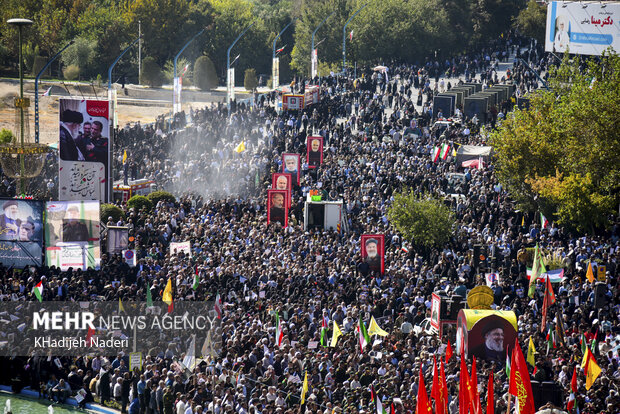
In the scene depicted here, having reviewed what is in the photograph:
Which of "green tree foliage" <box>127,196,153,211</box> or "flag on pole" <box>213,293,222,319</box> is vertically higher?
"green tree foliage" <box>127,196,153,211</box>

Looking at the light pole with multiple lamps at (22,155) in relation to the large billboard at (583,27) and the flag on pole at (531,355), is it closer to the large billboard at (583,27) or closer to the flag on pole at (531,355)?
the flag on pole at (531,355)

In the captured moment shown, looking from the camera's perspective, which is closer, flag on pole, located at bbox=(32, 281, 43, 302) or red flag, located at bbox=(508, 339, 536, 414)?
red flag, located at bbox=(508, 339, 536, 414)

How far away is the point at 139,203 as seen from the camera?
42344mm

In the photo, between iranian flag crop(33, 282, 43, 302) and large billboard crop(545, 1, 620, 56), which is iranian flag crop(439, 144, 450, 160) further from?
large billboard crop(545, 1, 620, 56)

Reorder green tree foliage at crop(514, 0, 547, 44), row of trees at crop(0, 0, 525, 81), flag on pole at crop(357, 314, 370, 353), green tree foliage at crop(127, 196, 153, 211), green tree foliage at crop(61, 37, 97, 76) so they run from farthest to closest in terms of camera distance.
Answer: green tree foliage at crop(61, 37, 97, 76), row of trees at crop(0, 0, 525, 81), green tree foliage at crop(514, 0, 547, 44), green tree foliage at crop(127, 196, 153, 211), flag on pole at crop(357, 314, 370, 353)

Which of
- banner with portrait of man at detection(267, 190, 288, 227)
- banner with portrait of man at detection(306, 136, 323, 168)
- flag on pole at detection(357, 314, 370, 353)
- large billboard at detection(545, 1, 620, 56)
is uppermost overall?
large billboard at detection(545, 1, 620, 56)

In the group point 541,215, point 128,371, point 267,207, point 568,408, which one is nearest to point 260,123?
point 267,207

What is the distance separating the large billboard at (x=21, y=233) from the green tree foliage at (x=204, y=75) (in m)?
53.2

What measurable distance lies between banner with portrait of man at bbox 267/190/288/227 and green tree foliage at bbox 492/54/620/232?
8253 millimetres

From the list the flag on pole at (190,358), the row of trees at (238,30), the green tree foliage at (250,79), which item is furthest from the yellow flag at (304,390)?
the green tree foliage at (250,79)

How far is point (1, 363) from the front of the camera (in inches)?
1112

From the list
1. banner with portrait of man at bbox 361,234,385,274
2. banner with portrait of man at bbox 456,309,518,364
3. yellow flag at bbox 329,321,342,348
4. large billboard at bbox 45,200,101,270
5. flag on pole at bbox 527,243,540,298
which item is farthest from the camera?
banner with portrait of man at bbox 361,234,385,274

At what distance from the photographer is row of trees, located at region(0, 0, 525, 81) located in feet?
253

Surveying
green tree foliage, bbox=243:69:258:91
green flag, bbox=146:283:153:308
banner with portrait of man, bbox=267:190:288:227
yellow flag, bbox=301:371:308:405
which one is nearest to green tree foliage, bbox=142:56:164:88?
green tree foliage, bbox=243:69:258:91
